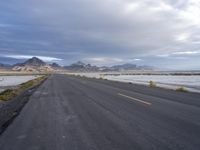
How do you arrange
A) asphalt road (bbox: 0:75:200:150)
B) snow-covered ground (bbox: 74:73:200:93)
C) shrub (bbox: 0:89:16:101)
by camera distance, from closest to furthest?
1. asphalt road (bbox: 0:75:200:150)
2. shrub (bbox: 0:89:16:101)
3. snow-covered ground (bbox: 74:73:200:93)

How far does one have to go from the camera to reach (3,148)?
6.02 meters

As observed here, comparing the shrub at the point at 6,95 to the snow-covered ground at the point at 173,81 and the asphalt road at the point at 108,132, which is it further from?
the snow-covered ground at the point at 173,81

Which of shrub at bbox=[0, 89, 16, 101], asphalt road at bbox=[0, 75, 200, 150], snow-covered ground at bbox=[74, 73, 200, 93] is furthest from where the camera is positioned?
snow-covered ground at bbox=[74, 73, 200, 93]

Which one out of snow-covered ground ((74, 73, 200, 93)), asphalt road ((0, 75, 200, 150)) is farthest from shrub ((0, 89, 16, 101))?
snow-covered ground ((74, 73, 200, 93))

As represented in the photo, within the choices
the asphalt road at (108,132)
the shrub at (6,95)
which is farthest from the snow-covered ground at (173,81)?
the asphalt road at (108,132)

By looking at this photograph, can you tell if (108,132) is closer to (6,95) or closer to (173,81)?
(6,95)

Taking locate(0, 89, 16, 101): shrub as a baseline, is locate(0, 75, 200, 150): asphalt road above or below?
above

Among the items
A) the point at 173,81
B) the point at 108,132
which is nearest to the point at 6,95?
the point at 108,132

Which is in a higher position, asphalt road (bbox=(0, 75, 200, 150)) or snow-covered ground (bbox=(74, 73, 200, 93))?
asphalt road (bbox=(0, 75, 200, 150))

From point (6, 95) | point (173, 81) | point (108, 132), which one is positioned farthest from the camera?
point (173, 81)

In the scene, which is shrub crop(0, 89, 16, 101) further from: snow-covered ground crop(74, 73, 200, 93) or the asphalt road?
snow-covered ground crop(74, 73, 200, 93)

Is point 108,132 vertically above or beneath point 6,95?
above

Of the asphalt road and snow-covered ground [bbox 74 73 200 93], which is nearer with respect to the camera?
the asphalt road

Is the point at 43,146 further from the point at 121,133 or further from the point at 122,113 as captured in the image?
the point at 122,113
